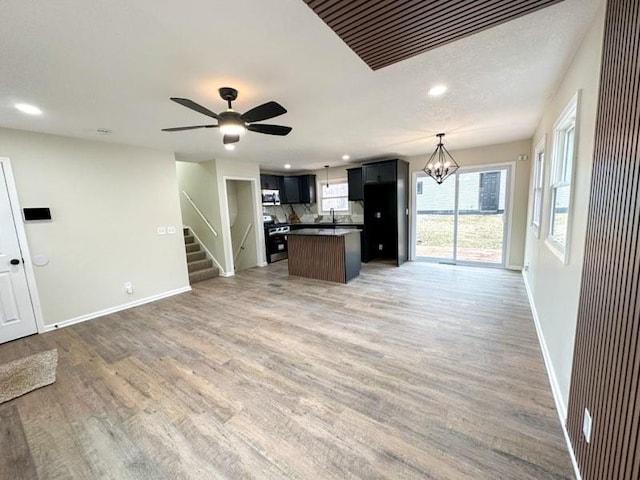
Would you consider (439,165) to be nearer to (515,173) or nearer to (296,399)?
(515,173)

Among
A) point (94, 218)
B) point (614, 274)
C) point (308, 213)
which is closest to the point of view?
point (614, 274)

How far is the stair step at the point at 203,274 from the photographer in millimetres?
5354

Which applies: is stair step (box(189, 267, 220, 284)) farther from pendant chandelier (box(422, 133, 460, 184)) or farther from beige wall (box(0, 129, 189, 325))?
pendant chandelier (box(422, 133, 460, 184))

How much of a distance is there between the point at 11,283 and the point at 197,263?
2.76m

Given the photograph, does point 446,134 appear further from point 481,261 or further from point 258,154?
point 258,154

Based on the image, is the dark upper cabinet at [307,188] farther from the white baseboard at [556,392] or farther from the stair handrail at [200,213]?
the white baseboard at [556,392]

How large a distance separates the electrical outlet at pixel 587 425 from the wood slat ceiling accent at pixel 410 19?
6.93ft

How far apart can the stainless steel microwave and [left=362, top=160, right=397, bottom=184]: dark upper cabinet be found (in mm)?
A: 2611

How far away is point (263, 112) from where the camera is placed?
7.06 feet

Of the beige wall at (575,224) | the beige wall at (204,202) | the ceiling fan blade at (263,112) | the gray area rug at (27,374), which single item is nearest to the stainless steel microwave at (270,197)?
the beige wall at (204,202)

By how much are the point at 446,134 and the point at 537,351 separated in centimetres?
320

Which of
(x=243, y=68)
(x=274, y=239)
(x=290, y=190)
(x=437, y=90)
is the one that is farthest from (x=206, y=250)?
(x=437, y=90)

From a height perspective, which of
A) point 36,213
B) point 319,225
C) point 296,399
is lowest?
point 296,399

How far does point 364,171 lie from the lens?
6023mm
